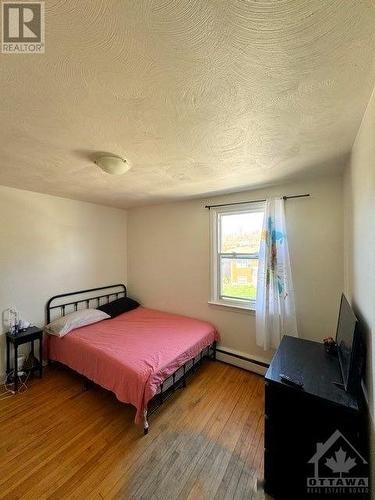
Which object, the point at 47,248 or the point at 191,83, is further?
the point at 47,248

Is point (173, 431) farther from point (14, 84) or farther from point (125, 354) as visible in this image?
point (14, 84)

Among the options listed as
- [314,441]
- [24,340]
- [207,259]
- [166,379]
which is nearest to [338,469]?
[314,441]

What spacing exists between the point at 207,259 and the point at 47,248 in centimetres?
223

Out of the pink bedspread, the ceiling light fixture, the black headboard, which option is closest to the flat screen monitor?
the pink bedspread

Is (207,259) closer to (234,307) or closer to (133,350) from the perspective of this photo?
(234,307)

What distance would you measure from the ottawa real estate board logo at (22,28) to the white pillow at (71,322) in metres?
2.56

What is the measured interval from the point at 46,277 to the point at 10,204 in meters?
1.00

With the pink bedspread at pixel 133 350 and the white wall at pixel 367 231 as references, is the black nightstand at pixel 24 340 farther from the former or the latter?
the white wall at pixel 367 231

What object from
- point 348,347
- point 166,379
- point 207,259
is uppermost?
point 207,259

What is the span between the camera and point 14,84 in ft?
3.02

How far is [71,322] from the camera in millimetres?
2584

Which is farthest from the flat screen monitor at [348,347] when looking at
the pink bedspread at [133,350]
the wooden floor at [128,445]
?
the pink bedspread at [133,350]

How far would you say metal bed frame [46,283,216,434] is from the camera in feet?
6.77

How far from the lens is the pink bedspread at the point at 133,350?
1.80m
